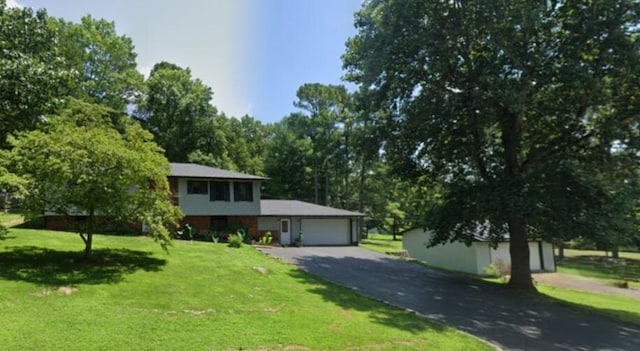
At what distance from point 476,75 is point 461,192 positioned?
519 cm

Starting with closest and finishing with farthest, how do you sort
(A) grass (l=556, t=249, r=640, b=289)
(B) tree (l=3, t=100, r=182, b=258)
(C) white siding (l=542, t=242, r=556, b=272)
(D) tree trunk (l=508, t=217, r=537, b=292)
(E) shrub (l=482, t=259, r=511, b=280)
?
(B) tree (l=3, t=100, r=182, b=258) < (D) tree trunk (l=508, t=217, r=537, b=292) < (E) shrub (l=482, t=259, r=511, b=280) < (C) white siding (l=542, t=242, r=556, b=272) < (A) grass (l=556, t=249, r=640, b=289)

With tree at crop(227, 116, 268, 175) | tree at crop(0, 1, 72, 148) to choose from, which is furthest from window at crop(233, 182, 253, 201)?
tree at crop(227, 116, 268, 175)

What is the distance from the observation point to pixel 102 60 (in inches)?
1441

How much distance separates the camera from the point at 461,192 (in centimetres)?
1753

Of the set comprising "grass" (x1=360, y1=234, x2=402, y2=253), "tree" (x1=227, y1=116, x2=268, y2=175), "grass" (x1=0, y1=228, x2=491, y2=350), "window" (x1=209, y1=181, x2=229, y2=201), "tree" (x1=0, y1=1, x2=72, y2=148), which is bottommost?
"grass" (x1=360, y1=234, x2=402, y2=253)

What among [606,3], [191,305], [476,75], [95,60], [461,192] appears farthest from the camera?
[95,60]

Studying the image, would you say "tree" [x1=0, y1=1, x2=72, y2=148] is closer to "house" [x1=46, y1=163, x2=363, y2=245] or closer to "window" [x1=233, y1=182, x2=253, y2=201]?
"house" [x1=46, y1=163, x2=363, y2=245]

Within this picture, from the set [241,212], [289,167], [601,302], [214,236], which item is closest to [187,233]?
[214,236]

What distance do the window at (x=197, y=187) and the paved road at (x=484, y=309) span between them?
8436mm

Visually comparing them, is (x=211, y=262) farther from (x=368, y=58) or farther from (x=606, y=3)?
(x=606, y=3)

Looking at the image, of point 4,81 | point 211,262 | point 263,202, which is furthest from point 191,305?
point 263,202

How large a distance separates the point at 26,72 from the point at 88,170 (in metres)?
3.06

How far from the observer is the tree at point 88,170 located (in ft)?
36.5

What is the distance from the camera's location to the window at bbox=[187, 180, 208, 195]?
987 inches
